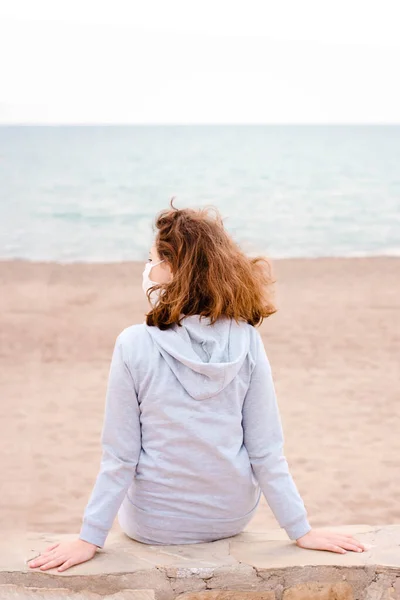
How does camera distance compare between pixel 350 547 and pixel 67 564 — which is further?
pixel 350 547

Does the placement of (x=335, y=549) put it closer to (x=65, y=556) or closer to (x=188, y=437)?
(x=188, y=437)

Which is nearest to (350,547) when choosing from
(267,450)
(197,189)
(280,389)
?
(267,450)

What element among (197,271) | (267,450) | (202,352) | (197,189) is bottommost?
(267,450)

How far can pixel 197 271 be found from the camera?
2.07 meters

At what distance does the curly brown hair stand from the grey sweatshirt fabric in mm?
38

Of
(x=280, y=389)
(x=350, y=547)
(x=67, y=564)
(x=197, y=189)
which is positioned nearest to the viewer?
(x=67, y=564)

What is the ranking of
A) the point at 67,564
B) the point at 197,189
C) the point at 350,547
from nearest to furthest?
1. the point at 67,564
2. the point at 350,547
3. the point at 197,189

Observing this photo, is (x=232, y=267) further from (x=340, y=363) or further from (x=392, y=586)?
(x=340, y=363)

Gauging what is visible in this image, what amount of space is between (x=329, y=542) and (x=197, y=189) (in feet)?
115

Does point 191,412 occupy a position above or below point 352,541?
above

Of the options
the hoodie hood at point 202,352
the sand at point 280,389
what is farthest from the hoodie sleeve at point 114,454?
the sand at point 280,389

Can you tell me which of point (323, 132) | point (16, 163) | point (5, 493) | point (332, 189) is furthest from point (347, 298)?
point (323, 132)

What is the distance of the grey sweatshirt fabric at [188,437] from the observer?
6.72 ft

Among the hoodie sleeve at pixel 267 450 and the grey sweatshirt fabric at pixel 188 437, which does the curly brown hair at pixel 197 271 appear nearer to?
the grey sweatshirt fabric at pixel 188 437
